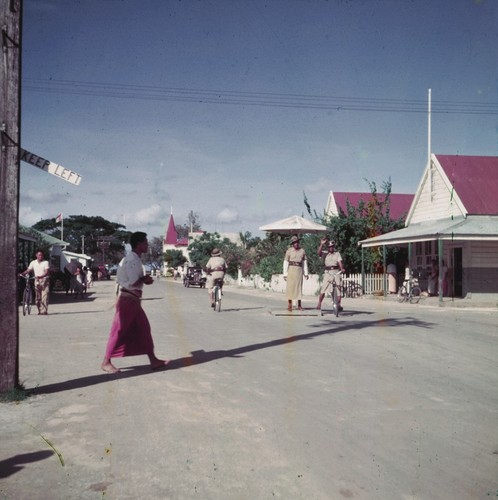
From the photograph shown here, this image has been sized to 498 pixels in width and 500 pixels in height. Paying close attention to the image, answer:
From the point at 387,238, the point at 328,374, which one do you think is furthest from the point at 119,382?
the point at 387,238

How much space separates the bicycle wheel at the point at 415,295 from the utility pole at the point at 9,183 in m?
18.3

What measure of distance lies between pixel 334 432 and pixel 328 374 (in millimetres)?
2272

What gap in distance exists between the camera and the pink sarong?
6.62 metres

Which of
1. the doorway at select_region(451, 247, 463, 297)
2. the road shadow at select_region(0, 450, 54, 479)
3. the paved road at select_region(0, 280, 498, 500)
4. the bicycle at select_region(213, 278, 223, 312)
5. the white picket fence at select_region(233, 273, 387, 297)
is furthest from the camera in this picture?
the white picket fence at select_region(233, 273, 387, 297)

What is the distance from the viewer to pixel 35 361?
7.44 meters

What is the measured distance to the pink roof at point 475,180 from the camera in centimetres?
2308

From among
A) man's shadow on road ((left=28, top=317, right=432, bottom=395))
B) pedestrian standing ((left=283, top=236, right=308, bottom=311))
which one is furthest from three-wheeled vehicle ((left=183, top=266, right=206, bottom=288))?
man's shadow on road ((left=28, top=317, right=432, bottom=395))

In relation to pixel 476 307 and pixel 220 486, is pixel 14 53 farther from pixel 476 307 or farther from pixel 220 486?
pixel 476 307

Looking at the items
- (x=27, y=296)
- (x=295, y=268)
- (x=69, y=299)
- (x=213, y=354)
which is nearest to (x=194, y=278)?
(x=69, y=299)

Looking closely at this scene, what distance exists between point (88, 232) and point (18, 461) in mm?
88398

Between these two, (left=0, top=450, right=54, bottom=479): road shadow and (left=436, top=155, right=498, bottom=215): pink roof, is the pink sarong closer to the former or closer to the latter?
(left=0, top=450, right=54, bottom=479): road shadow

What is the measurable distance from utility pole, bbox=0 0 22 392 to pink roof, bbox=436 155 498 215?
68.4 ft

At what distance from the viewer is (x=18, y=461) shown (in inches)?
145

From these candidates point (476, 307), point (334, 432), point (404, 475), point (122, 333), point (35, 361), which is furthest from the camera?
point (476, 307)
